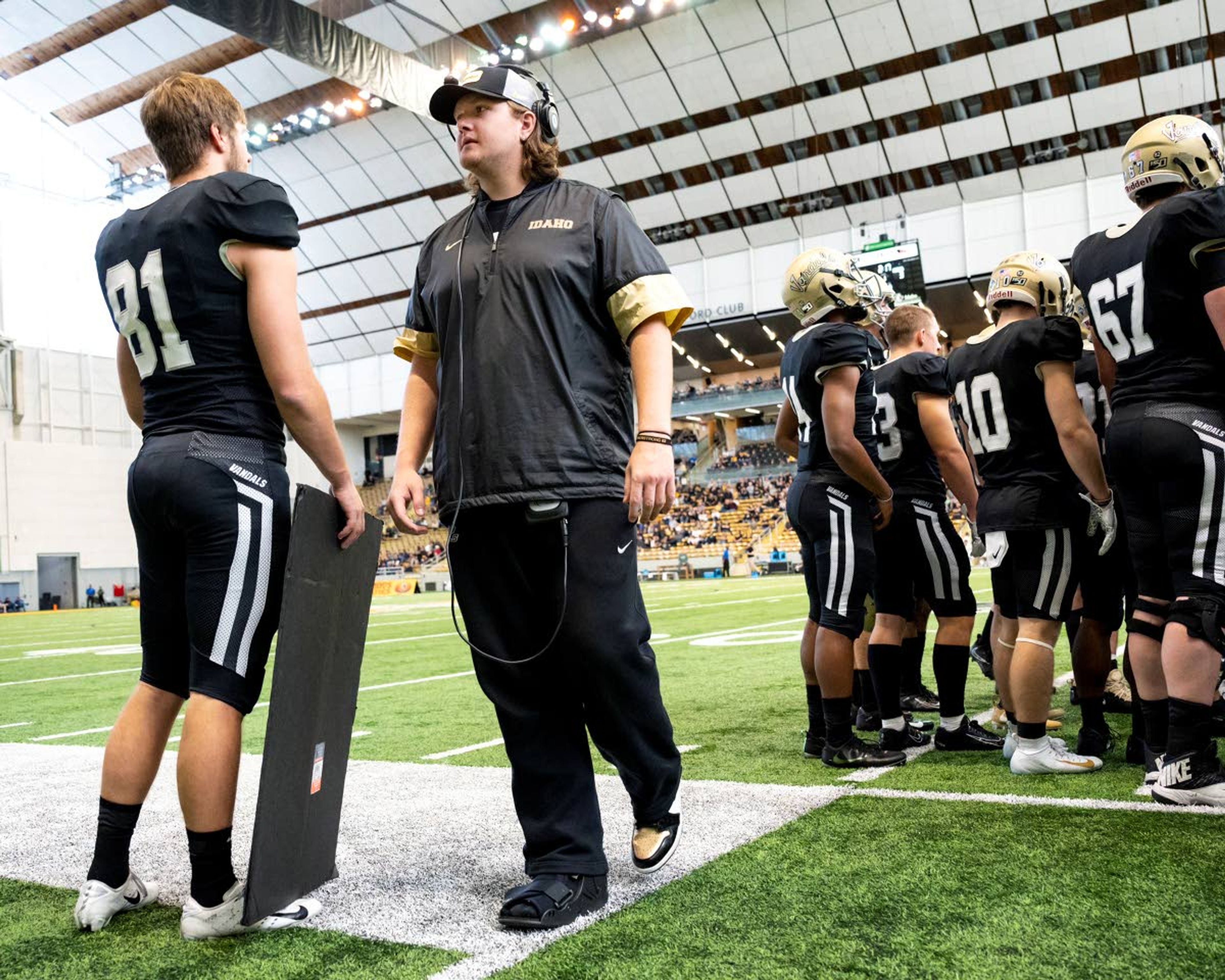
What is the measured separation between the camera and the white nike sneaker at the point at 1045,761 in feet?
11.8

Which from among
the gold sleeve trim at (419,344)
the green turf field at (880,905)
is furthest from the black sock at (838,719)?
the gold sleeve trim at (419,344)

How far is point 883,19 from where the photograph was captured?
91.0 ft

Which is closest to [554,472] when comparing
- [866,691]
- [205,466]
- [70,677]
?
[205,466]

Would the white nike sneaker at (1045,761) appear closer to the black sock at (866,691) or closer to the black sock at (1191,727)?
the black sock at (1191,727)

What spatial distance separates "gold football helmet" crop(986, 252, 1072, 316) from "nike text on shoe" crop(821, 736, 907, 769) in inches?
69.6

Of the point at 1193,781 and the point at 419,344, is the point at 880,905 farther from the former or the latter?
the point at 419,344

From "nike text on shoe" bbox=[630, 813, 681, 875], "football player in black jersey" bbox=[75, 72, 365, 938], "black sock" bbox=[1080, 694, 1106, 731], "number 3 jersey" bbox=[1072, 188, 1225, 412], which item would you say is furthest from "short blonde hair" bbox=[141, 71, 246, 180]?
"black sock" bbox=[1080, 694, 1106, 731]

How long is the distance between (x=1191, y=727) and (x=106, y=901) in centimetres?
299

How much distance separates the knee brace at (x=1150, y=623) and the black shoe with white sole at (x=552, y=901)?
6.99 ft

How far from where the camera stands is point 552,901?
2217mm

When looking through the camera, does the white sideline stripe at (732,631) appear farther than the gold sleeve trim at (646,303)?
Yes

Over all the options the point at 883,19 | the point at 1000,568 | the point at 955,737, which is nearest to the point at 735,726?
the point at 955,737

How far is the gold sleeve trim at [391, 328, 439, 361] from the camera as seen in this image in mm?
2748

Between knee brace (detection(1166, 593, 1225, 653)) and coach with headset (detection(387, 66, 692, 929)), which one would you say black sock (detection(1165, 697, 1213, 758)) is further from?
coach with headset (detection(387, 66, 692, 929))
